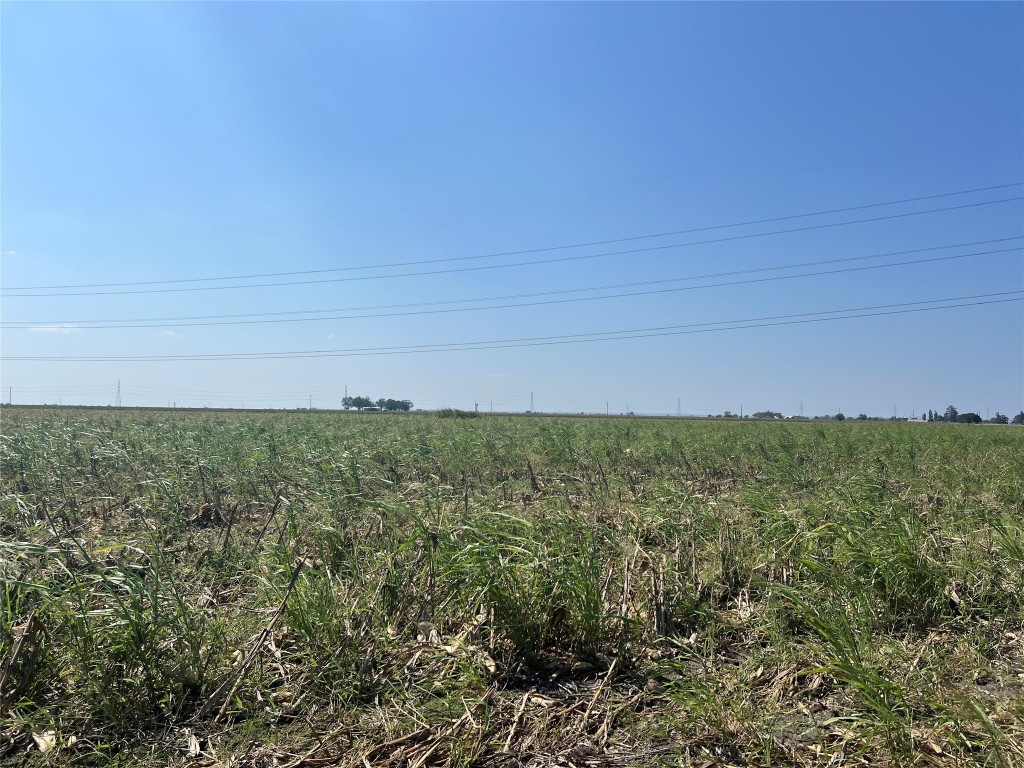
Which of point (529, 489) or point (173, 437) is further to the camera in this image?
point (173, 437)

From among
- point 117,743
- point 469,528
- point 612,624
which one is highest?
point 469,528

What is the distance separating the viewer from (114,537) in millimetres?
5098

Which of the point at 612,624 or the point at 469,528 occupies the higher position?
the point at 469,528

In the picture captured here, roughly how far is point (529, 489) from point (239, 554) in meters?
3.80

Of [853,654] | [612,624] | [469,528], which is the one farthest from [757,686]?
[469,528]

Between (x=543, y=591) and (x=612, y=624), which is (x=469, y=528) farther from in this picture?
(x=612, y=624)

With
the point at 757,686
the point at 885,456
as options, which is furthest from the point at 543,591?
the point at 885,456

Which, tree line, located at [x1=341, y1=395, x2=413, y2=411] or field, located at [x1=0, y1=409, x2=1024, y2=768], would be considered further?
tree line, located at [x1=341, y1=395, x2=413, y2=411]

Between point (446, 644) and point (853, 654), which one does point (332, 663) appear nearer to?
point (446, 644)

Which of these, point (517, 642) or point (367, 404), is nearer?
point (517, 642)

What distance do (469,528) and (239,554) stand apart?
1997mm

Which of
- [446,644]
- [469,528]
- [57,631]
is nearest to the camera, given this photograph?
[57,631]

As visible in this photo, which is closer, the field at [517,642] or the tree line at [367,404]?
the field at [517,642]

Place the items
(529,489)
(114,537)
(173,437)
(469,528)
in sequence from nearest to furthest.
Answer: (469,528) < (114,537) < (529,489) < (173,437)
